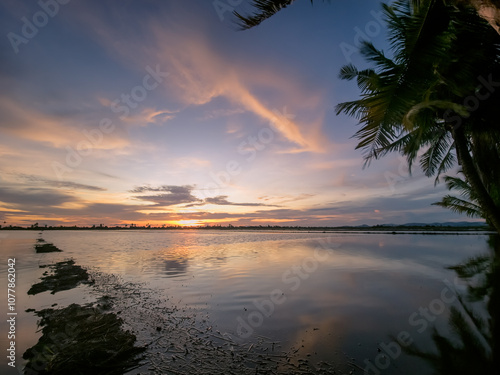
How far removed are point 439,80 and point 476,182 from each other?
251 centimetres

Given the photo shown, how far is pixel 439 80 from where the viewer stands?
5301mm

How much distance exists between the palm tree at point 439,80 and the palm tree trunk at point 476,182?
0.02 metres

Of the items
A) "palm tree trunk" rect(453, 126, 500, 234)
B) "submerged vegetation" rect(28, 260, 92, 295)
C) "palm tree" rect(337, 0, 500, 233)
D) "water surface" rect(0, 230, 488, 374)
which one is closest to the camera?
"palm tree" rect(337, 0, 500, 233)

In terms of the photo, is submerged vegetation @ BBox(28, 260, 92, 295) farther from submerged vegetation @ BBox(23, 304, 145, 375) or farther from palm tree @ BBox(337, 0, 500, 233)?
palm tree @ BBox(337, 0, 500, 233)

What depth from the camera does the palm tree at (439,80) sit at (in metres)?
3.47

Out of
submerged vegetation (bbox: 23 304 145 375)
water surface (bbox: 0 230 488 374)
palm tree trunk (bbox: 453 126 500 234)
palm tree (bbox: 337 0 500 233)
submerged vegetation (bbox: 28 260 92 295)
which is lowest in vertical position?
water surface (bbox: 0 230 488 374)

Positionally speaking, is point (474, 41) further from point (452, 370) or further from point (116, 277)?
point (116, 277)

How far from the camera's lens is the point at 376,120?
429cm

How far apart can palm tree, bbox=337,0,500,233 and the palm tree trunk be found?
0.06 feet

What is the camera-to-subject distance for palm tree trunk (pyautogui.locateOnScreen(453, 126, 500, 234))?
5078 mm

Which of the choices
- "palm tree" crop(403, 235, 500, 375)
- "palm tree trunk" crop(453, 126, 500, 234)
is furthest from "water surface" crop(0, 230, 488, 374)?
"palm tree trunk" crop(453, 126, 500, 234)

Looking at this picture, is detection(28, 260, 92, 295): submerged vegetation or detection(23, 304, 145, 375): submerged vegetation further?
detection(28, 260, 92, 295): submerged vegetation

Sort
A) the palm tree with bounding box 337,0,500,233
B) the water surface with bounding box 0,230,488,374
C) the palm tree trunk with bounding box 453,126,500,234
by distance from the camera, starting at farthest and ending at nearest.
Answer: the palm tree trunk with bounding box 453,126,500,234 < the water surface with bounding box 0,230,488,374 < the palm tree with bounding box 337,0,500,233

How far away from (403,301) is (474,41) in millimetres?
6899
